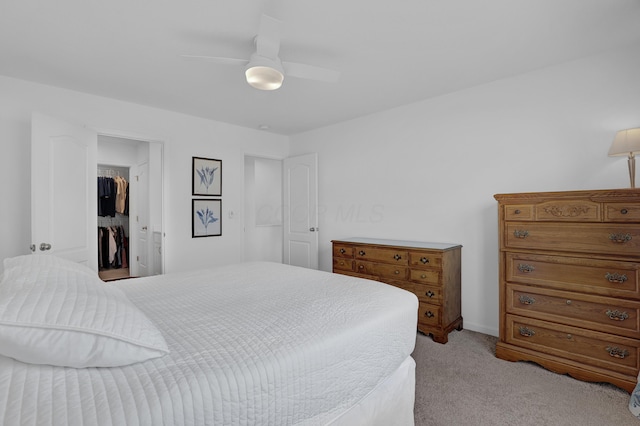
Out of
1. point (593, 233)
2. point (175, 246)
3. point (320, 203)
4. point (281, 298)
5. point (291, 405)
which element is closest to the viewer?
point (291, 405)

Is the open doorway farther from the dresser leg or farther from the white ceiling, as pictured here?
the dresser leg

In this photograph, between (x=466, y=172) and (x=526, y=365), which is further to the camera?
(x=466, y=172)

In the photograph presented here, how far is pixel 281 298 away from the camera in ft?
5.66

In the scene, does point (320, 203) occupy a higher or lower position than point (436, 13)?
lower

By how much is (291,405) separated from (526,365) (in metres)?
2.27

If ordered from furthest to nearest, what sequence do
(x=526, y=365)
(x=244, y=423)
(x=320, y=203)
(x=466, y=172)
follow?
1. (x=320, y=203)
2. (x=466, y=172)
3. (x=526, y=365)
4. (x=244, y=423)

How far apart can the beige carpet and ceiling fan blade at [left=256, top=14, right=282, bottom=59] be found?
2.49 meters

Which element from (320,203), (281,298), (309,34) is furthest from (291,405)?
(320,203)

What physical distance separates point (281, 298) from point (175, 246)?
2844mm

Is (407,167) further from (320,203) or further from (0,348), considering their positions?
(0,348)

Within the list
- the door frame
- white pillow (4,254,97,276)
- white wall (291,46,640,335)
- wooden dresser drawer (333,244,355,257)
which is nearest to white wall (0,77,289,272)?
the door frame

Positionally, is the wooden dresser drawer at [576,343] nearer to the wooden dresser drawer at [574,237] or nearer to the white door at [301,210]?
the wooden dresser drawer at [574,237]

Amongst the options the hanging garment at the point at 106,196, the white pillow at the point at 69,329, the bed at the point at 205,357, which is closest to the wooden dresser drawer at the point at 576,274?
the bed at the point at 205,357

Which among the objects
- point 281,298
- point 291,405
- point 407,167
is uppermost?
point 407,167
